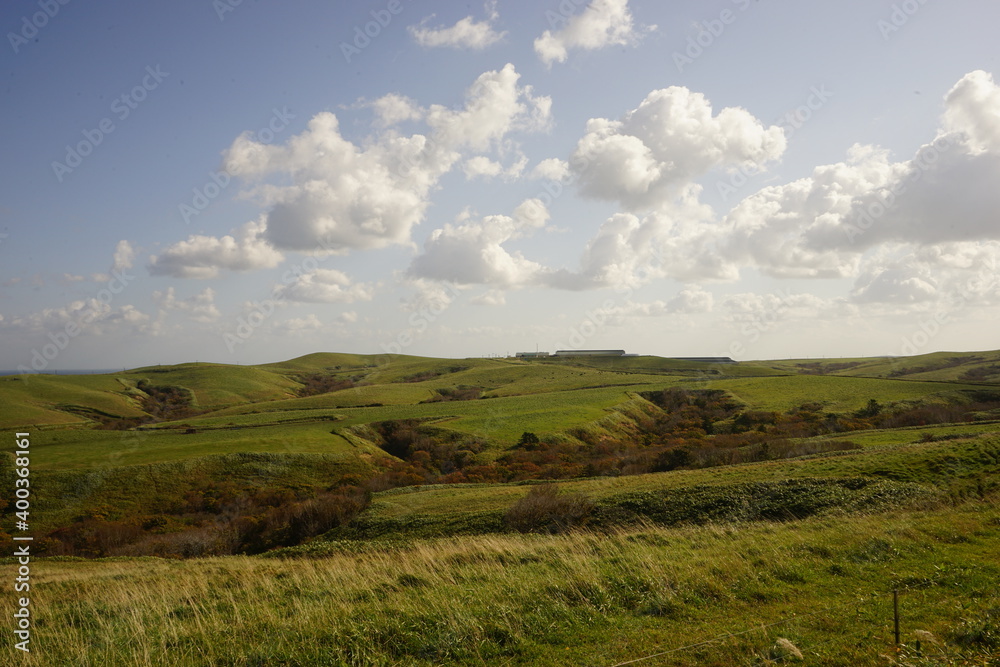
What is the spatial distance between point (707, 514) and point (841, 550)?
1116 cm

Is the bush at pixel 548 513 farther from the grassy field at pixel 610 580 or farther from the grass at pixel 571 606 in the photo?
the grass at pixel 571 606

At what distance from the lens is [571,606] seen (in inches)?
422

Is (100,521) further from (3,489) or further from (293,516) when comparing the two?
(293,516)

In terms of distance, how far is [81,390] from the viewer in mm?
139375

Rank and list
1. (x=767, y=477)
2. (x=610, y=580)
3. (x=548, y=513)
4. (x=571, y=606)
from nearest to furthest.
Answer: (x=571, y=606) < (x=610, y=580) < (x=548, y=513) < (x=767, y=477)

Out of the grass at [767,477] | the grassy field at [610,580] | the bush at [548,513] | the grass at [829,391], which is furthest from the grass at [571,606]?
the grass at [829,391]

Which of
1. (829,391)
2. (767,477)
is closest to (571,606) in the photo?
(767,477)

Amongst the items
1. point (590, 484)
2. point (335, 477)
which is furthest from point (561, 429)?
point (590, 484)

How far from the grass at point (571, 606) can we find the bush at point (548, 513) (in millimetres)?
10170

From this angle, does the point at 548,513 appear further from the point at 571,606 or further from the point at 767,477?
the point at 571,606

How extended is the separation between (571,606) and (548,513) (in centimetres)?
1744

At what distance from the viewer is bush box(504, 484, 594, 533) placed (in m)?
26.2

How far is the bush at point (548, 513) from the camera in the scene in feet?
85.9

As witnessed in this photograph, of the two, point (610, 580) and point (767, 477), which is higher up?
point (610, 580)
